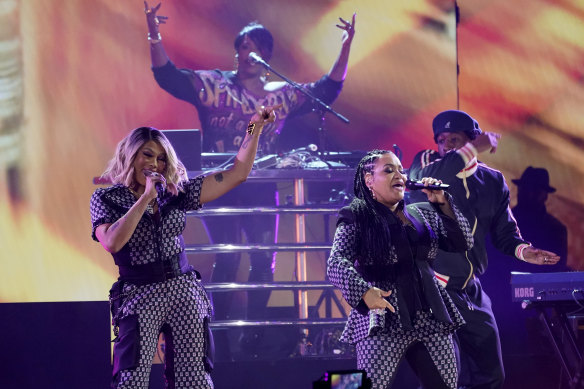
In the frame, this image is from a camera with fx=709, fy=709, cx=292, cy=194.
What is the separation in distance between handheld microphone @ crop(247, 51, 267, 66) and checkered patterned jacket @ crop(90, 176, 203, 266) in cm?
275

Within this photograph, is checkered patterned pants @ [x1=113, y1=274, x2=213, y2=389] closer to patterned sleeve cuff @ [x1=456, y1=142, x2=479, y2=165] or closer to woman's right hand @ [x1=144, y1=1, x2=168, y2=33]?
patterned sleeve cuff @ [x1=456, y1=142, x2=479, y2=165]

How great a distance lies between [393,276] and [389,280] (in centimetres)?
3

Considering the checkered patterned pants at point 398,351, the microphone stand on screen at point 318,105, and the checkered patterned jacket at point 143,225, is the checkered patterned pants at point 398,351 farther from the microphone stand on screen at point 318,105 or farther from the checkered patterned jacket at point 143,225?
the microphone stand on screen at point 318,105

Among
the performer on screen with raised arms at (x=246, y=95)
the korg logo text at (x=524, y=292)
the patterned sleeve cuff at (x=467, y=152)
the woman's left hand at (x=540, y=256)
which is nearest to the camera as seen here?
the woman's left hand at (x=540, y=256)

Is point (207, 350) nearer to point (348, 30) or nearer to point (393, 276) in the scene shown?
point (393, 276)

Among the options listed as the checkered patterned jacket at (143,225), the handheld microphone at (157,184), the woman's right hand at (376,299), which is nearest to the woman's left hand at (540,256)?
the woman's right hand at (376,299)

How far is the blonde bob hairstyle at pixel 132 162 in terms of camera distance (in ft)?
11.5

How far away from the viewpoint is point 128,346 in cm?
323

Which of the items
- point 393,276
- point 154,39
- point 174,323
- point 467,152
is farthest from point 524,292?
point 154,39

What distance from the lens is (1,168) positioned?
678 cm

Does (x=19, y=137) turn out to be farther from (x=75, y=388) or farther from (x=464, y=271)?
(x=464, y=271)

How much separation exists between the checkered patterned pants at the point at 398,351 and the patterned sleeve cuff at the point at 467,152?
152 cm

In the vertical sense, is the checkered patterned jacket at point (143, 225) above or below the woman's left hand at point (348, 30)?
below

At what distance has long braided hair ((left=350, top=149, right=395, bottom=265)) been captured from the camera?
11.1 ft
